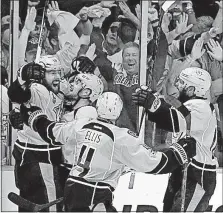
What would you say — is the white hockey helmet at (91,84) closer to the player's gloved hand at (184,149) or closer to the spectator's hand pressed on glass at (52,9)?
the spectator's hand pressed on glass at (52,9)

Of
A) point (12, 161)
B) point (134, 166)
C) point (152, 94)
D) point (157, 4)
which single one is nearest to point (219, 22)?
point (157, 4)

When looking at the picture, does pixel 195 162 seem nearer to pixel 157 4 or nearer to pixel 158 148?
pixel 158 148

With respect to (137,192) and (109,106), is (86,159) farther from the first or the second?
(137,192)

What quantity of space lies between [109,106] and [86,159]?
282 millimetres

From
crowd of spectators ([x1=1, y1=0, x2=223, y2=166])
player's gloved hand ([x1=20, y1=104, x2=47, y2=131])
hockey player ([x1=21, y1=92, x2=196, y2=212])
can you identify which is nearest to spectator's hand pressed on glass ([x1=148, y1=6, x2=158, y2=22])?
crowd of spectators ([x1=1, y1=0, x2=223, y2=166])

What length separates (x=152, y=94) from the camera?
14.5 feet

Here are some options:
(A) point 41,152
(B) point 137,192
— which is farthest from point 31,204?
(B) point 137,192

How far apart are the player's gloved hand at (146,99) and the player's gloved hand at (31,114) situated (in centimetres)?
49

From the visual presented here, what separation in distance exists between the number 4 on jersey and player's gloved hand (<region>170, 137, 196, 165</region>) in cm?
41

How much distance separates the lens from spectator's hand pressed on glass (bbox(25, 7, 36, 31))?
15.3ft

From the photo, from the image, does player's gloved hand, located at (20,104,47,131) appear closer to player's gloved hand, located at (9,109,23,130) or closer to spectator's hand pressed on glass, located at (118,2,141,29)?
player's gloved hand, located at (9,109,23,130)

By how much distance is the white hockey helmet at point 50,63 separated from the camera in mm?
4641

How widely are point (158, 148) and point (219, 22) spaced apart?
750 mm

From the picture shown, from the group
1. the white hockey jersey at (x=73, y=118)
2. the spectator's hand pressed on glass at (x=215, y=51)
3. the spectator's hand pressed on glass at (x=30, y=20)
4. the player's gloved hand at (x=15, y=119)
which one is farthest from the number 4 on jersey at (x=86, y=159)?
the spectator's hand pressed on glass at (x=215, y=51)
